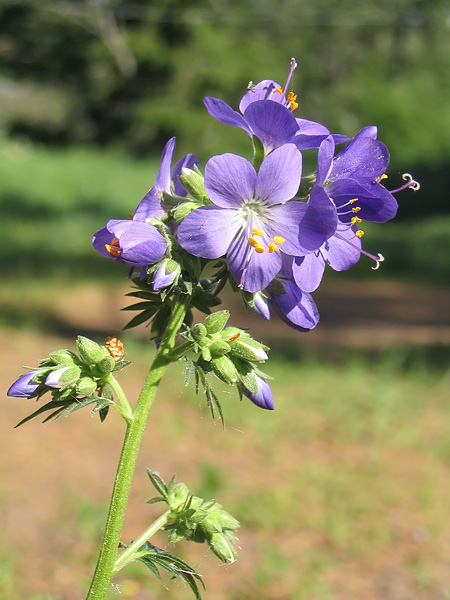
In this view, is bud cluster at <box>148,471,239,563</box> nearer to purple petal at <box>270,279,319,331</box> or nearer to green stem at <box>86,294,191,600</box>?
green stem at <box>86,294,191,600</box>

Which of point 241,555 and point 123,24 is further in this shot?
point 123,24

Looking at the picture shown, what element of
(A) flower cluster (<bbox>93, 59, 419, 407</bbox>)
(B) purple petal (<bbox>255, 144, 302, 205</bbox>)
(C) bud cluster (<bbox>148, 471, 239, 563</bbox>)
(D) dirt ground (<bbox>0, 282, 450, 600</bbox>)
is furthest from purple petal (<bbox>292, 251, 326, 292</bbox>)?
(D) dirt ground (<bbox>0, 282, 450, 600</bbox>)

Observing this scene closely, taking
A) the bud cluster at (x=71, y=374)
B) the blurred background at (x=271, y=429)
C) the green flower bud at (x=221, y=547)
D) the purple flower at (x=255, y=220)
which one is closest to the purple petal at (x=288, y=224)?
the purple flower at (x=255, y=220)

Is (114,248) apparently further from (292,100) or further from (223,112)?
(292,100)

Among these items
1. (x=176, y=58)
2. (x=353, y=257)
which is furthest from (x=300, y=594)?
(x=176, y=58)

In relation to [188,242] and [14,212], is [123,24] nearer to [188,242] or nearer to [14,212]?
[14,212]

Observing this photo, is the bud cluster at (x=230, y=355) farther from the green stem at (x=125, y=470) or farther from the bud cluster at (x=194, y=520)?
the bud cluster at (x=194, y=520)
